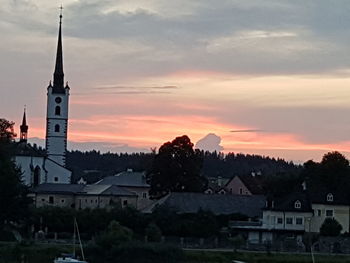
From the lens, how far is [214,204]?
10044 cm

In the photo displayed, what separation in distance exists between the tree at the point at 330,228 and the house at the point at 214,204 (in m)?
8.74

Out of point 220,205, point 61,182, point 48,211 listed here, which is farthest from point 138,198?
point 48,211

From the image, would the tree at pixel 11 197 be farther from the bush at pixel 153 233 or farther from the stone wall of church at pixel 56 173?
the stone wall of church at pixel 56 173

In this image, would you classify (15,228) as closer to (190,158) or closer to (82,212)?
(82,212)

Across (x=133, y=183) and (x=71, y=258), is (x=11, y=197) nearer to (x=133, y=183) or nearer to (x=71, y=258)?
(x=71, y=258)

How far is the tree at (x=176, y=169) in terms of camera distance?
10825 centimetres

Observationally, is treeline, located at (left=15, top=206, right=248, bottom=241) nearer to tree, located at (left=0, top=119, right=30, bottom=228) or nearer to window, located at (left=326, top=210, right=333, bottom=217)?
tree, located at (left=0, top=119, right=30, bottom=228)

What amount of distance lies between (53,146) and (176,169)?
36.9m

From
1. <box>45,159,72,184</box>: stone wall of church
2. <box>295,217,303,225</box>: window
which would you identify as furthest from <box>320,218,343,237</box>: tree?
<box>45,159,72,184</box>: stone wall of church

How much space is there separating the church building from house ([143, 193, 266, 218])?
3182 cm

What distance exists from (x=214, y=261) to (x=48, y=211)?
23501 millimetres

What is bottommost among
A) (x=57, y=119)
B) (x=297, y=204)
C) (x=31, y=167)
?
(x=297, y=204)

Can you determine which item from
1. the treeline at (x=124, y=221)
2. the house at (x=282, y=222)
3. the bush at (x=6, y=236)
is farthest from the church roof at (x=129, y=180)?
the bush at (x=6, y=236)

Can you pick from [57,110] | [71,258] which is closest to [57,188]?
[57,110]
